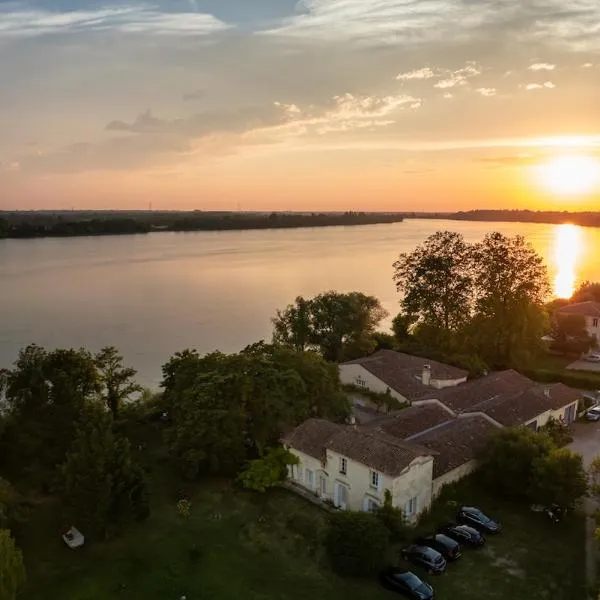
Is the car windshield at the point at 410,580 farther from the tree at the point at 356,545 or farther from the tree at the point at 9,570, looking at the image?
the tree at the point at 9,570

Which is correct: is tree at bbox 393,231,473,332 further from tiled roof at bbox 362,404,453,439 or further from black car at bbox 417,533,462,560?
black car at bbox 417,533,462,560

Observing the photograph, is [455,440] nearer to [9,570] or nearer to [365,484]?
[365,484]

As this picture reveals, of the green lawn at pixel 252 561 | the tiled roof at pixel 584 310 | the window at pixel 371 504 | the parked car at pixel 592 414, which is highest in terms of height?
the tiled roof at pixel 584 310

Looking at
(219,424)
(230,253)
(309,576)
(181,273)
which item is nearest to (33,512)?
(219,424)

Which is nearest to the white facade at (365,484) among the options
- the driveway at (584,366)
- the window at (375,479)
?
the window at (375,479)

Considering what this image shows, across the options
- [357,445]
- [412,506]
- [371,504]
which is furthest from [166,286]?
[412,506]

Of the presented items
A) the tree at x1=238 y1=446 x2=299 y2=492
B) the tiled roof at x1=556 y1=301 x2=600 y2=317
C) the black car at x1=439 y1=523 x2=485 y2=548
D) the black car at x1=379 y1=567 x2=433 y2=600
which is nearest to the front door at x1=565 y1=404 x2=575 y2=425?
the black car at x1=439 y1=523 x2=485 y2=548
